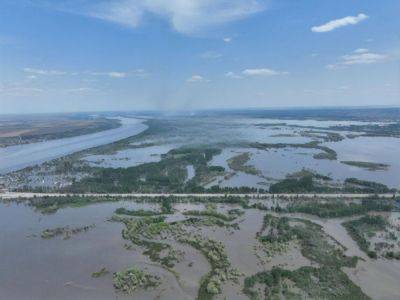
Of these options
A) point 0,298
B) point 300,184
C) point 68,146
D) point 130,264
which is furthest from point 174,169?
point 68,146

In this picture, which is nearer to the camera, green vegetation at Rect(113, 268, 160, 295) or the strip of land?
green vegetation at Rect(113, 268, 160, 295)

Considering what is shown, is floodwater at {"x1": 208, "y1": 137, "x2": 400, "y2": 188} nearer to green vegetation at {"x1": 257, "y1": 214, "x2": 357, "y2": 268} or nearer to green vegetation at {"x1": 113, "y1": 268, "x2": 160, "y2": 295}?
green vegetation at {"x1": 257, "y1": 214, "x2": 357, "y2": 268}

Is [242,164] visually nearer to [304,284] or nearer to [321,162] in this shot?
[321,162]

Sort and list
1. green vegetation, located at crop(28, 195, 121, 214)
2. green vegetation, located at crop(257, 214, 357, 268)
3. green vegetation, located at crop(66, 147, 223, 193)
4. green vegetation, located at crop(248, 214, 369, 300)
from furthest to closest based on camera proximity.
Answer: green vegetation, located at crop(66, 147, 223, 193)
green vegetation, located at crop(28, 195, 121, 214)
green vegetation, located at crop(257, 214, 357, 268)
green vegetation, located at crop(248, 214, 369, 300)

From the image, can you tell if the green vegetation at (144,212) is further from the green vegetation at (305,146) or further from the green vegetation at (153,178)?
the green vegetation at (305,146)

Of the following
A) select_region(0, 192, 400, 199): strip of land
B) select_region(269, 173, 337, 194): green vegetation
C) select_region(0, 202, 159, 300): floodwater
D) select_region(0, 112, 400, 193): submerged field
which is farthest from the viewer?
select_region(0, 112, 400, 193): submerged field

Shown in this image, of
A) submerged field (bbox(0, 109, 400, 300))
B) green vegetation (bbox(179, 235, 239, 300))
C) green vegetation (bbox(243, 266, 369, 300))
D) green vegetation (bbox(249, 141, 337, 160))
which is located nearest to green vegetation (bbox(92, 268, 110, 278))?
submerged field (bbox(0, 109, 400, 300))
